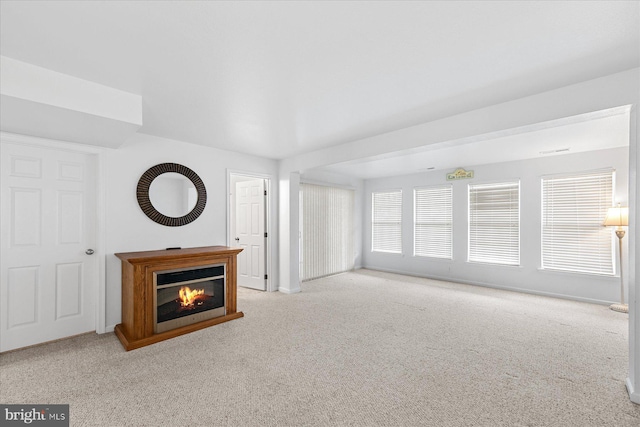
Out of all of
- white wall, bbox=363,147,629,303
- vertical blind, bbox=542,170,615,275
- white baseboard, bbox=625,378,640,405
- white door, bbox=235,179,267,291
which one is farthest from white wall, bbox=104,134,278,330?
vertical blind, bbox=542,170,615,275

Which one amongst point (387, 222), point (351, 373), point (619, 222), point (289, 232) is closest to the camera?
point (351, 373)

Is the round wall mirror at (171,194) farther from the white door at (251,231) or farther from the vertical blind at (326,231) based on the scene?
the vertical blind at (326,231)

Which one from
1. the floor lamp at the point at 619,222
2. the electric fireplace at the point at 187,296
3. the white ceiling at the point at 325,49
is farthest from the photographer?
the floor lamp at the point at 619,222

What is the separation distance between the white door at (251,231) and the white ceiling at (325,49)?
8.52 feet

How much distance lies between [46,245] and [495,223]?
703 centimetres

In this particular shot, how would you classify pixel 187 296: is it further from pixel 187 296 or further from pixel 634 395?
pixel 634 395

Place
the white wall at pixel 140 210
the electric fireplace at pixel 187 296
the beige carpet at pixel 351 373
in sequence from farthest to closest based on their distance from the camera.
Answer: the white wall at pixel 140 210 → the electric fireplace at pixel 187 296 → the beige carpet at pixel 351 373

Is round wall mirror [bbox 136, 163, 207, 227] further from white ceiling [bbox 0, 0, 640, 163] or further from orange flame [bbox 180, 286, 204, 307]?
white ceiling [bbox 0, 0, 640, 163]

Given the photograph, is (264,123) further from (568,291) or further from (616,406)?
(568,291)

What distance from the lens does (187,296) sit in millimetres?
3500

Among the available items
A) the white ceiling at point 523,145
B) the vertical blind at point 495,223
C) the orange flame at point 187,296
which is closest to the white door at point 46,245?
the orange flame at point 187,296

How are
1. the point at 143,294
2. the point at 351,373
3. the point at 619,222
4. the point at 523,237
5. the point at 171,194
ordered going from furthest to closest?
the point at 523,237 < the point at 619,222 < the point at 171,194 < the point at 143,294 < the point at 351,373

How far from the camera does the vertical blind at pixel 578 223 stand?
452cm

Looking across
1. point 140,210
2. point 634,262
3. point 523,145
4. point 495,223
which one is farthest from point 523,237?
point 140,210
